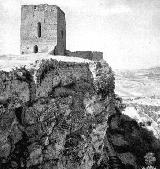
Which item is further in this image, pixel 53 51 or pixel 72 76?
pixel 53 51

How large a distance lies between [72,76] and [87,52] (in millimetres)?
16767

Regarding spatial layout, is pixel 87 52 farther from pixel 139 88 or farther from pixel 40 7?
pixel 139 88

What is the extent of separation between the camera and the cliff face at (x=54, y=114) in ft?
49.9

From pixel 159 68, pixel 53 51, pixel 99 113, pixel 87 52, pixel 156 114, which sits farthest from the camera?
pixel 159 68

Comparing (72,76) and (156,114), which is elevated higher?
(72,76)

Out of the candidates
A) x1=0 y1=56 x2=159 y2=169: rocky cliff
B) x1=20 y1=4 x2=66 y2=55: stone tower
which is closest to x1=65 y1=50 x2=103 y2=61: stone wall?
x1=20 y1=4 x2=66 y2=55: stone tower

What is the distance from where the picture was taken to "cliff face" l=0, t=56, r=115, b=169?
1521cm

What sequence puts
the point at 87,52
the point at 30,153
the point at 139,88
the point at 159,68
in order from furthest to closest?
the point at 159,68 → the point at 139,88 → the point at 87,52 → the point at 30,153

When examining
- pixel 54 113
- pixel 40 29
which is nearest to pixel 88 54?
pixel 40 29

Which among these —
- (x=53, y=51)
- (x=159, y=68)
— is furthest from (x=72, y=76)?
(x=159, y=68)

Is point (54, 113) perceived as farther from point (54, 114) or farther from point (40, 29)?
point (40, 29)

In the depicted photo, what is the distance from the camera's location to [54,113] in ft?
57.1

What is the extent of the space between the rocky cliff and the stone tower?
10.2 m

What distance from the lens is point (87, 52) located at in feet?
115
